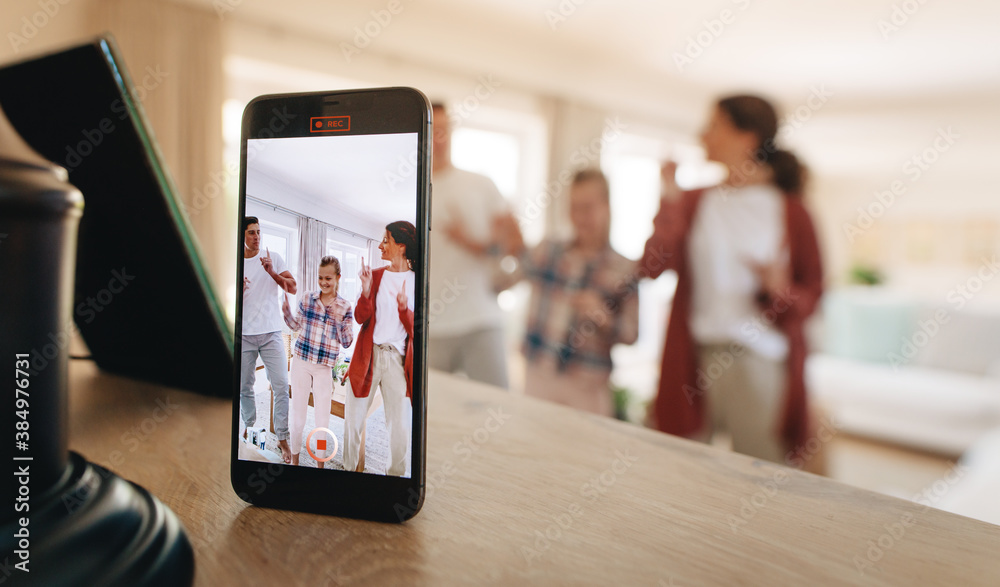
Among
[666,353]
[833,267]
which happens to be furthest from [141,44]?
[833,267]

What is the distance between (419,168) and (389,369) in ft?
0.37

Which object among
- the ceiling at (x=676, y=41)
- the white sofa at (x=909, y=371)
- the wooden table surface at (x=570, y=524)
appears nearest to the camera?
the wooden table surface at (x=570, y=524)

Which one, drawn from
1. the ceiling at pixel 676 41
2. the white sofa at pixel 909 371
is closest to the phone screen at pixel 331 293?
the white sofa at pixel 909 371

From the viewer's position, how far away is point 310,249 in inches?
12.5

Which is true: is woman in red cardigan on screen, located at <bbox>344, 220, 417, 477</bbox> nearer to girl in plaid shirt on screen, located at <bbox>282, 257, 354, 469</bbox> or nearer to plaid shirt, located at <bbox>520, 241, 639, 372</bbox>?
girl in plaid shirt on screen, located at <bbox>282, 257, 354, 469</bbox>

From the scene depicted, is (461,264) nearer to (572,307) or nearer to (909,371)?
(572,307)

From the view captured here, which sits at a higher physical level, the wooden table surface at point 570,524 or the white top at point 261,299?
the white top at point 261,299

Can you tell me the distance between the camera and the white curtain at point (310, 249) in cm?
32

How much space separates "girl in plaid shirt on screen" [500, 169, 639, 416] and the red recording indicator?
63.9 inches

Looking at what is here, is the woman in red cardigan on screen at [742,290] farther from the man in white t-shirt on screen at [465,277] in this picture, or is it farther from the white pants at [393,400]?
the white pants at [393,400]

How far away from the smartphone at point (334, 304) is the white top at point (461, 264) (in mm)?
1631

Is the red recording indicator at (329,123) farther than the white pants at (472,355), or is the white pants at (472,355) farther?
the white pants at (472,355)

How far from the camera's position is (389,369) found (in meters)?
0.32

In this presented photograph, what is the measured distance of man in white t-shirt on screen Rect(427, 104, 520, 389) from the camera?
199 centimetres
